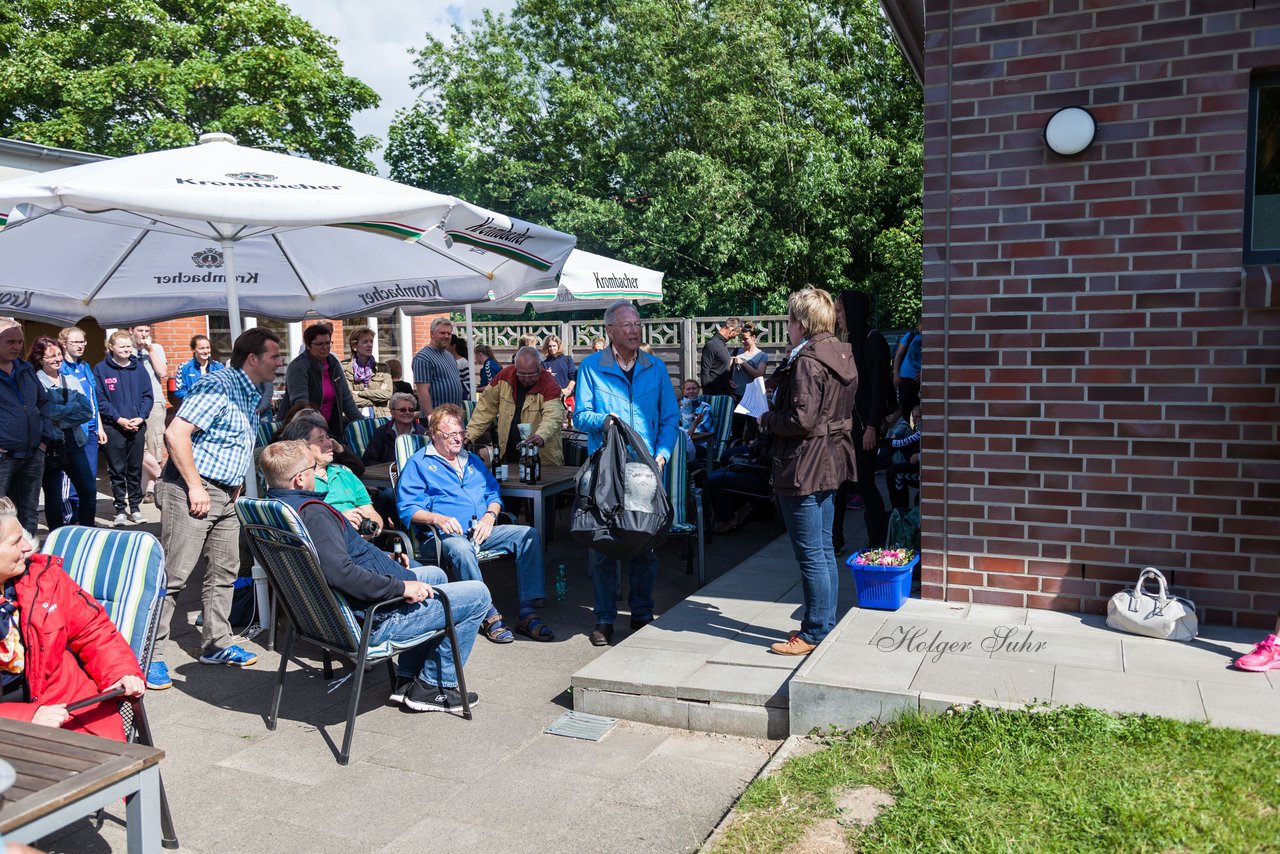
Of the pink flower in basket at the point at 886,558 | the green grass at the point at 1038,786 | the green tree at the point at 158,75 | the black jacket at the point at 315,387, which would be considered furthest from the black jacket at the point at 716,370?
the green tree at the point at 158,75

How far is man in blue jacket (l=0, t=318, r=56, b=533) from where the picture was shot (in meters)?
6.71

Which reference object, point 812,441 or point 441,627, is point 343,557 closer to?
point 441,627

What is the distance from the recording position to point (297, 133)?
88.1 ft

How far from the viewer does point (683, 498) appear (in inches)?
248

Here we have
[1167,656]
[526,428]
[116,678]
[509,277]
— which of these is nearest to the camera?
[116,678]

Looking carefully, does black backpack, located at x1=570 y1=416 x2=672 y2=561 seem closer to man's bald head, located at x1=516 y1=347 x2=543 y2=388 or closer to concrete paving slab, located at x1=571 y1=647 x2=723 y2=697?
concrete paving slab, located at x1=571 y1=647 x2=723 y2=697

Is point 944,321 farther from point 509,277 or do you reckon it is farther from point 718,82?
point 718,82

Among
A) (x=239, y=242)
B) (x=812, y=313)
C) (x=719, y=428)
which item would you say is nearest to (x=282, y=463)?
(x=812, y=313)

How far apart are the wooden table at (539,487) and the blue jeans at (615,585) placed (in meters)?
0.59

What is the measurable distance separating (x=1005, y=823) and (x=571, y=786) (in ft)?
5.21

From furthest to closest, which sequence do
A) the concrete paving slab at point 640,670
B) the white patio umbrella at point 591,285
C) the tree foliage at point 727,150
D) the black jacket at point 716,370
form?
the tree foliage at point 727,150 → the black jacket at point 716,370 → the white patio umbrella at point 591,285 → the concrete paving slab at point 640,670

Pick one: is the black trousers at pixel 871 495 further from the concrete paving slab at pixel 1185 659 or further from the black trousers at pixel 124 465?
the black trousers at pixel 124 465

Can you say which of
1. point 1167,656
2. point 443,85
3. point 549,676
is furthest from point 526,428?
point 443,85

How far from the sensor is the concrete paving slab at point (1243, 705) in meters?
3.37
